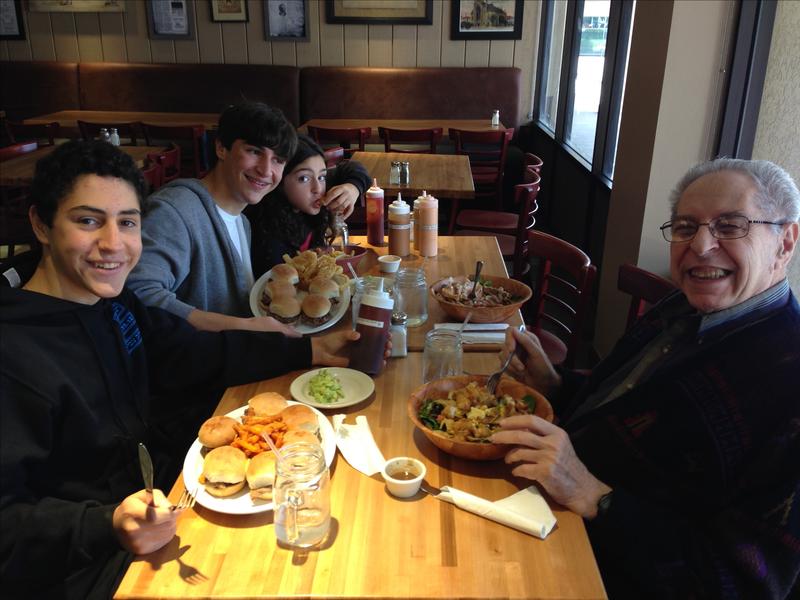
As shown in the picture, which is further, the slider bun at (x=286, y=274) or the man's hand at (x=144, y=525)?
the slider bun at (x=286, y=274)

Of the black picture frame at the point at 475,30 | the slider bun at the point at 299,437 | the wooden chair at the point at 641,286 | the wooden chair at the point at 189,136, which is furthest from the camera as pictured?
the black picture frame at the point at 475,30

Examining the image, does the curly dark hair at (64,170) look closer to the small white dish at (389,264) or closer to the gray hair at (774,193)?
the small white dish at (389,264)

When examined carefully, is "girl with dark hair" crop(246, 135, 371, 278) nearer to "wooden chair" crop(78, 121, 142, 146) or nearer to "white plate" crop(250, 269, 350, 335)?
"white plate" crop(250, 269, 350, 335)

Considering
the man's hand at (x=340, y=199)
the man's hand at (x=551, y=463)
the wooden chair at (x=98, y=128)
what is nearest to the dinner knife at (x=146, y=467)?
the man's hand at (x=551, y=463)

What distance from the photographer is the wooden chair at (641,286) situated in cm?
191

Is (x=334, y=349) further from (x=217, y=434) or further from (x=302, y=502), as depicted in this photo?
(x=302, y=502)

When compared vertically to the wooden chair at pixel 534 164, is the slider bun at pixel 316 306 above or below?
below

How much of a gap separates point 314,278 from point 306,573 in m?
1.17

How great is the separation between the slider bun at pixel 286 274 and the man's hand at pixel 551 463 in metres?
1.01

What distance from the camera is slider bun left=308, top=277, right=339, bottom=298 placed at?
1958mm

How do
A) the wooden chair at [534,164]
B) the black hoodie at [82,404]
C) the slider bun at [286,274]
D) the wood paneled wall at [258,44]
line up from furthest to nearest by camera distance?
the wood paneled wall at [258,44] → the wooden chair at [534,164] → the slider bun at [286,274] → the black hoodie at [82,404]

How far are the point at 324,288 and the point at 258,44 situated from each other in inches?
230

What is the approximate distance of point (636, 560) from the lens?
116 centimetres

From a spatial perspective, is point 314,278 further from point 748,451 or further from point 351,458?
point 748,451
